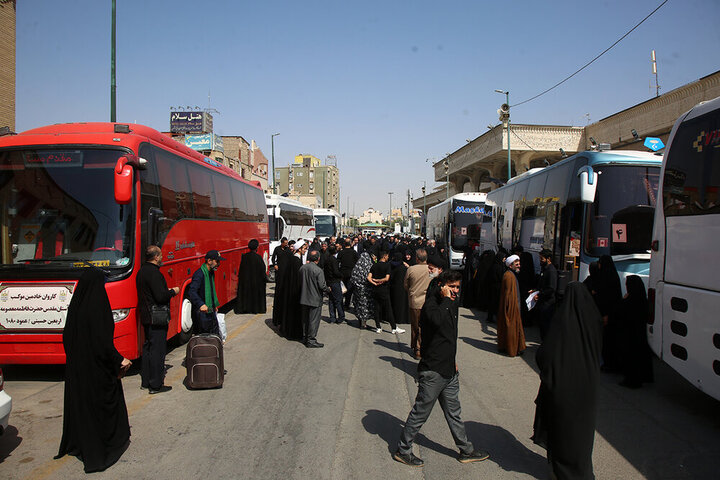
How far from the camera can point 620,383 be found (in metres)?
6.95

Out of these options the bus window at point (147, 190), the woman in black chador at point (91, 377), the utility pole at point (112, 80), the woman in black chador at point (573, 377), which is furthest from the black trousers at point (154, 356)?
the utility pole at point (112, 80)

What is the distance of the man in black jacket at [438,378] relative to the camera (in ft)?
14.0

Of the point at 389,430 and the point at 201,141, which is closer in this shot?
the point at 389,430

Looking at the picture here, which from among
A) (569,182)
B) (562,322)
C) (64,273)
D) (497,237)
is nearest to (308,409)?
(562,322)

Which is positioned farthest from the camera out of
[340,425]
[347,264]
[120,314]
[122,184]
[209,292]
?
[347,264]

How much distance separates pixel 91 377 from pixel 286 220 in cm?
2209

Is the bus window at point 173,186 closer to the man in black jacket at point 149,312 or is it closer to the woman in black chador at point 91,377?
the man in black jacket at point 149,312

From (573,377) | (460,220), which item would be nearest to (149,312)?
(573,377)

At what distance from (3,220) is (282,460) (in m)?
5.22

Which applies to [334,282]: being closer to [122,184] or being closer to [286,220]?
[122,184]

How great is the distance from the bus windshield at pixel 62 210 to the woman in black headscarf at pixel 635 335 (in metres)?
6.91

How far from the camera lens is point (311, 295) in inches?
349

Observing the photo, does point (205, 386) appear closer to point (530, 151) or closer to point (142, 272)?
point (142, 272)

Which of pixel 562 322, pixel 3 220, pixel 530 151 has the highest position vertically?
Result: pixel 530 151
